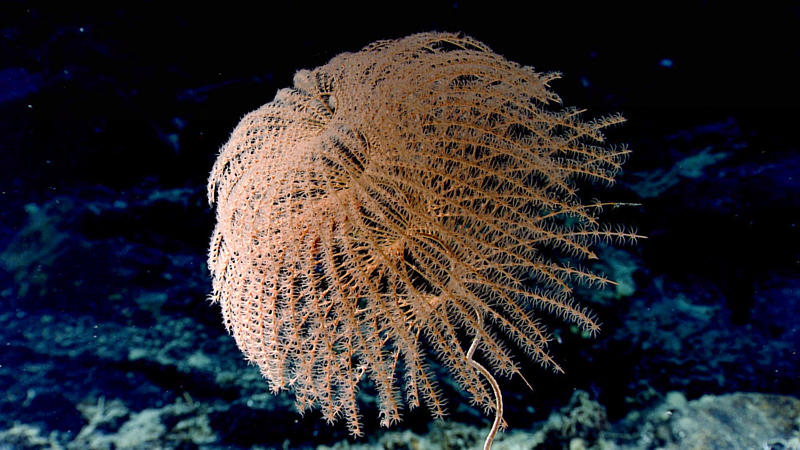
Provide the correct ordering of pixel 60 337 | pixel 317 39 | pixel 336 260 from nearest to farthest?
pixel 336 260
pixel 317 39
pixel 60 337

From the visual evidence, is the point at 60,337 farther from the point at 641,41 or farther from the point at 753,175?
the point at 753,175

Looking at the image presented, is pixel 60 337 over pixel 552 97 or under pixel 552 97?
under

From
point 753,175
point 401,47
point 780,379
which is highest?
point 401,47

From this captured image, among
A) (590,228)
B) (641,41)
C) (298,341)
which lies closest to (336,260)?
(298,341)

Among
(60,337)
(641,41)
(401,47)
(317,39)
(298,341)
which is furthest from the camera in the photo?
(60,337)

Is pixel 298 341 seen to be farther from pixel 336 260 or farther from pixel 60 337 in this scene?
pixel 60 337

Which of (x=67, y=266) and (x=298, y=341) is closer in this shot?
(x=298, y=341)
